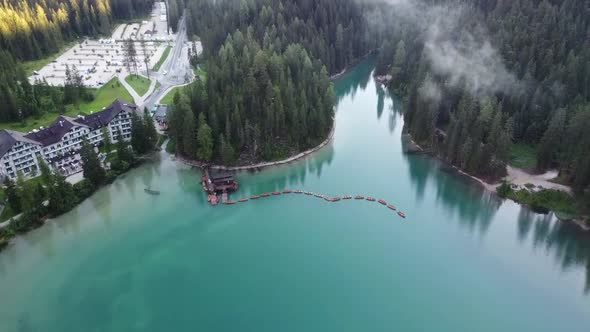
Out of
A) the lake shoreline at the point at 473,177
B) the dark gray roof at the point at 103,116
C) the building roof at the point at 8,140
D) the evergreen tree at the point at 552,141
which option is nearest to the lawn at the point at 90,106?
the dark gray roof at the point at 103,116

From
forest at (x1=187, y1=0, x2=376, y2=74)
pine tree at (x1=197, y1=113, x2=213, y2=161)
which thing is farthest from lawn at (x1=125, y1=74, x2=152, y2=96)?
pine tree at (x1=197, y1=113, x2=213, y2=161)

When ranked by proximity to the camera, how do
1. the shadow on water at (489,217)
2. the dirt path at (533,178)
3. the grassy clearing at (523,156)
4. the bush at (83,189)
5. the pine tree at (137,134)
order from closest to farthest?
the shadow on water at (489,217) → the bush at (83,189) → the dirt path at (533,178) → the pine tree at (137,134) → the grassy clearing at (523,156)

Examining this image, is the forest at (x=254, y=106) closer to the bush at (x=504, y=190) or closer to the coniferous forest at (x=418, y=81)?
the coniferous forest at (x=418, y=81)

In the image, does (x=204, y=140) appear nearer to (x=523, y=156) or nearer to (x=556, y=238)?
(x=556, y=238)

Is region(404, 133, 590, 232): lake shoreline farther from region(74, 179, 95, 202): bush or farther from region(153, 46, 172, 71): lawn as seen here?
region(153, 46, 172, 71): lawn

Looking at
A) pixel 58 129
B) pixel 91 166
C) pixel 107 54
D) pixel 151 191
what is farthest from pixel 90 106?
pixel 107 54

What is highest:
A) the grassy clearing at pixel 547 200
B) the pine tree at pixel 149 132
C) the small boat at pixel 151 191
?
the pine tree at pixel 149 132
